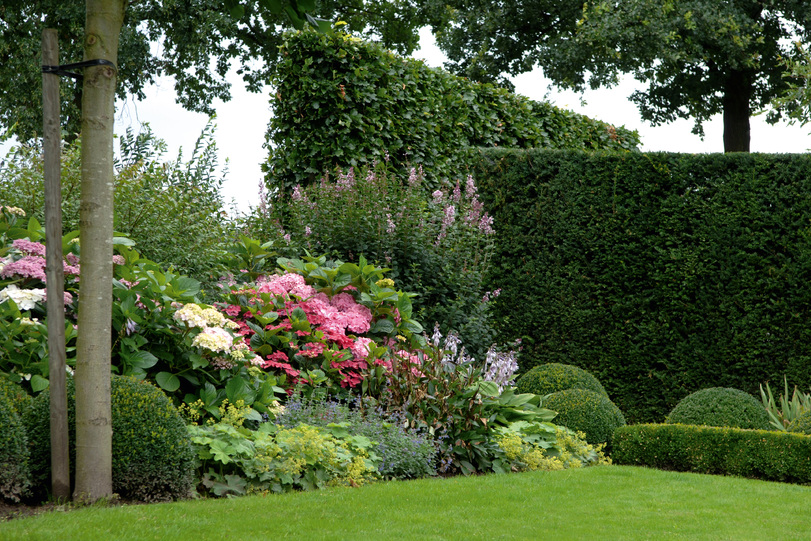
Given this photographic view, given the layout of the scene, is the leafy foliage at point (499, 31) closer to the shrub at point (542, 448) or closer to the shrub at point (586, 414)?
the shrub at point (586, 414)

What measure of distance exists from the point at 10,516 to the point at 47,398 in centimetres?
75

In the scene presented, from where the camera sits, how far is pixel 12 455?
4.19 m

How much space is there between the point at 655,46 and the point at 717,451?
11.6 metres

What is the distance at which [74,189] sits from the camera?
7801 millimetres

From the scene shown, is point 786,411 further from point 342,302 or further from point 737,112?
point 737,112

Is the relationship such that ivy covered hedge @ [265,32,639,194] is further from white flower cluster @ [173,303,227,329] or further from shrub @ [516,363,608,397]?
white flower cluster @ [173,303,227,329]

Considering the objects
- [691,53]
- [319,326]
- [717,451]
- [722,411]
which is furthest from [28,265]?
[691,53]

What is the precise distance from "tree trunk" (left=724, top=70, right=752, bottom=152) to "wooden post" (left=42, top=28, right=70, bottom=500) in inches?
741

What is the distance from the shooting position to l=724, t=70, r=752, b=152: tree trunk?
19672 millimetres

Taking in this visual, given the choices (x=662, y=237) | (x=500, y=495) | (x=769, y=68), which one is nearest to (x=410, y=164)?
(x=662, y=237)

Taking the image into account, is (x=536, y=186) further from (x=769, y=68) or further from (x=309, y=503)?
(x=769, y=68)

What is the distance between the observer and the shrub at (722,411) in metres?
7.80

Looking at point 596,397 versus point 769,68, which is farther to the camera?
point 769,68

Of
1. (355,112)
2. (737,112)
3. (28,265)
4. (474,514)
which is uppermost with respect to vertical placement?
(737,112)
